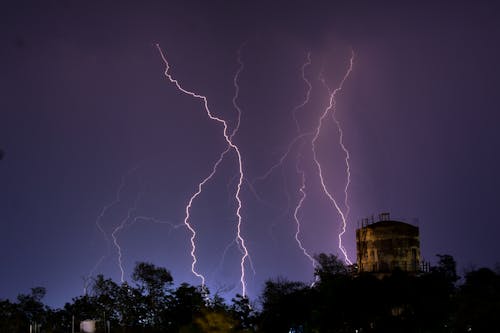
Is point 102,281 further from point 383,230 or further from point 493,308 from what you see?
point 493,308

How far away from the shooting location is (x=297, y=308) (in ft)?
130

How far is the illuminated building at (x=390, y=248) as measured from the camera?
49.5m

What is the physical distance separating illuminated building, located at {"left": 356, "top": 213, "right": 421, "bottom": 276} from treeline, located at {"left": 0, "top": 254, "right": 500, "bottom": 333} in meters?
2.23

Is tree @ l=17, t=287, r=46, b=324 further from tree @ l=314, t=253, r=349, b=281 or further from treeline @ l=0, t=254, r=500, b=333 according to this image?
tree @ l=314, t=253, r=349, b=281

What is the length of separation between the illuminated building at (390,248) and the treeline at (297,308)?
2229 mm

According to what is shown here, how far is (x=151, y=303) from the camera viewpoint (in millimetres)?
40219

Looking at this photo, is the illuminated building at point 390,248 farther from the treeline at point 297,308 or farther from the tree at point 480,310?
the tree at point 480,310

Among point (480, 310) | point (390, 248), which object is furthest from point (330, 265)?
point (480, 310)

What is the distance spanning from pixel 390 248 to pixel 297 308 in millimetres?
12447

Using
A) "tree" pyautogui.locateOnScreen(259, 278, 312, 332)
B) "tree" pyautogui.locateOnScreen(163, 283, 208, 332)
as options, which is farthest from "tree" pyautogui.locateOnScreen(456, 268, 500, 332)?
"tree" pyautogui.locateOnScreen(163, 283, 208, 332)

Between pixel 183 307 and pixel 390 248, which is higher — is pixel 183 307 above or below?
below

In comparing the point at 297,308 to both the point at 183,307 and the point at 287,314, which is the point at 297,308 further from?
the point at 183,307

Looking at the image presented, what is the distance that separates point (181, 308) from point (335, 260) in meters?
18.4

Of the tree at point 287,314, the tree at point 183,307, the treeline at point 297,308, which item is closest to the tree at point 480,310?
the treeline at point 297,308
